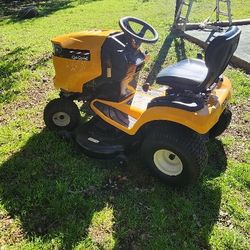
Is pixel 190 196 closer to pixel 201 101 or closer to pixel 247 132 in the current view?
pixel 201 101

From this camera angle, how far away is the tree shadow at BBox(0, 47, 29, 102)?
5744 millimetres

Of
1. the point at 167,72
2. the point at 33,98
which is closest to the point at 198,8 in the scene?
the point at 33,98

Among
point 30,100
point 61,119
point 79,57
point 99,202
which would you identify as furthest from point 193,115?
point 30,100

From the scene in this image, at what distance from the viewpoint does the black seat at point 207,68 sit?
121 inches

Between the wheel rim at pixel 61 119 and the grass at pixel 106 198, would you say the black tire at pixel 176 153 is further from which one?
Answer: the wheel rim at pixel 61 119

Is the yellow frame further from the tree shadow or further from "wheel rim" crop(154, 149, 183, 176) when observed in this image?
the tree shadow

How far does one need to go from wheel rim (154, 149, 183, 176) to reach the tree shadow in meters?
2.92

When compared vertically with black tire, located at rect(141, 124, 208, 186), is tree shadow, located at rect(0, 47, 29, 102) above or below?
below

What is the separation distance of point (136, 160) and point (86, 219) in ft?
3.24

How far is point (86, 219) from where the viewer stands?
130 inches

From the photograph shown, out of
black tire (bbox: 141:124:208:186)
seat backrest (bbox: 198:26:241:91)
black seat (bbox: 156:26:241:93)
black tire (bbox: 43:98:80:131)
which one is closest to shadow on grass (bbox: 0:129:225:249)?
black tire (bbox: 141:124:208:186)

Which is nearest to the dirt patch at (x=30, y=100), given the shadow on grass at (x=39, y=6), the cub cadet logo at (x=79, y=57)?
the cub cadet logo at (x=79, y=57)

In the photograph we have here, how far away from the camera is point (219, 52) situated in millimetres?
3080

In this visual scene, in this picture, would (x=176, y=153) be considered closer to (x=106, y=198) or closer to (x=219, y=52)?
(x=106, y=198)
